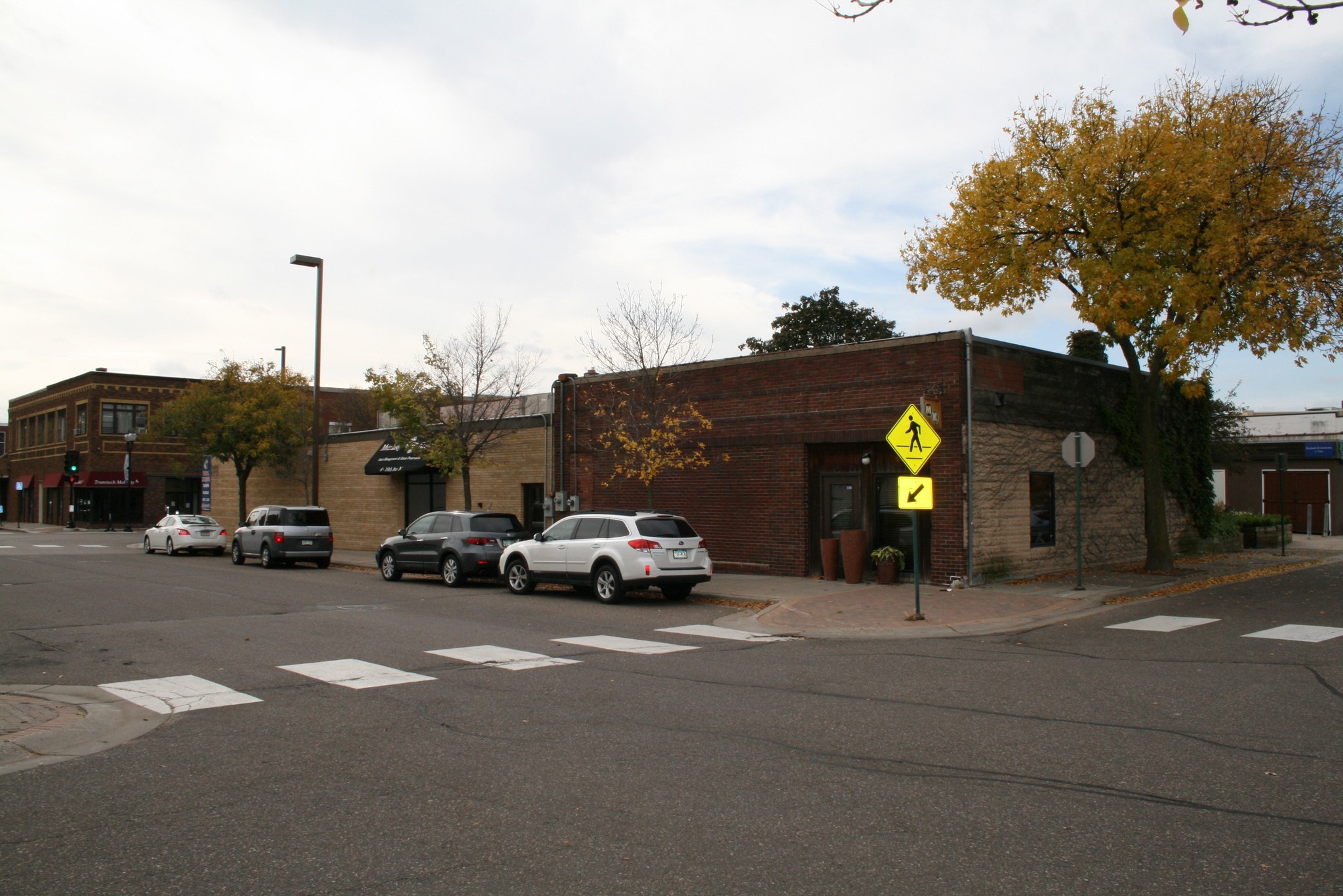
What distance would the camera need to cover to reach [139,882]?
4457 mm

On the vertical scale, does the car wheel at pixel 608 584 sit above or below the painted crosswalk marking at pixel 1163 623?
above

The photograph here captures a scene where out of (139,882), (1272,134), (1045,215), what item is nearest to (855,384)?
(1045,215)

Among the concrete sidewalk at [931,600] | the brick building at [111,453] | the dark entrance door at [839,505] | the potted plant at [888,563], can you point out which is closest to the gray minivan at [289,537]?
the concrete sidewalk at [931,600]

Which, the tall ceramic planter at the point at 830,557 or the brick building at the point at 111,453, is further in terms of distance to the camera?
the brick building at the point at 111,453

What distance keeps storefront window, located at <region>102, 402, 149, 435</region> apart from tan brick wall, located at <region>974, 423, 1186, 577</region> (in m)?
55.4

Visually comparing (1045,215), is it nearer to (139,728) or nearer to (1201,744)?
(1201,744)

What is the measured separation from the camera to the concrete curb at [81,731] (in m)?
6.88

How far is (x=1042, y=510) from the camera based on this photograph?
2036 centimetres

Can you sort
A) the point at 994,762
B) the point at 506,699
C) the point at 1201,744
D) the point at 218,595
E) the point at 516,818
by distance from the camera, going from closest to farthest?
the point at 516,818
the point at 994,762
the point at 1201,744
the point at 506,699
the point at 218,595

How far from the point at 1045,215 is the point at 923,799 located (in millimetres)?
15230

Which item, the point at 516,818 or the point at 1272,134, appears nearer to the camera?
the point at 516,818

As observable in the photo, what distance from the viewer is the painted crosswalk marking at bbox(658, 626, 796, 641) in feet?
42.9

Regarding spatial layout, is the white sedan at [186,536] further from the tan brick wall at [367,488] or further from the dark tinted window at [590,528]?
the dark tinted window at [590,528]

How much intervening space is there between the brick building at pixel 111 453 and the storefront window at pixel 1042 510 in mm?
51722
